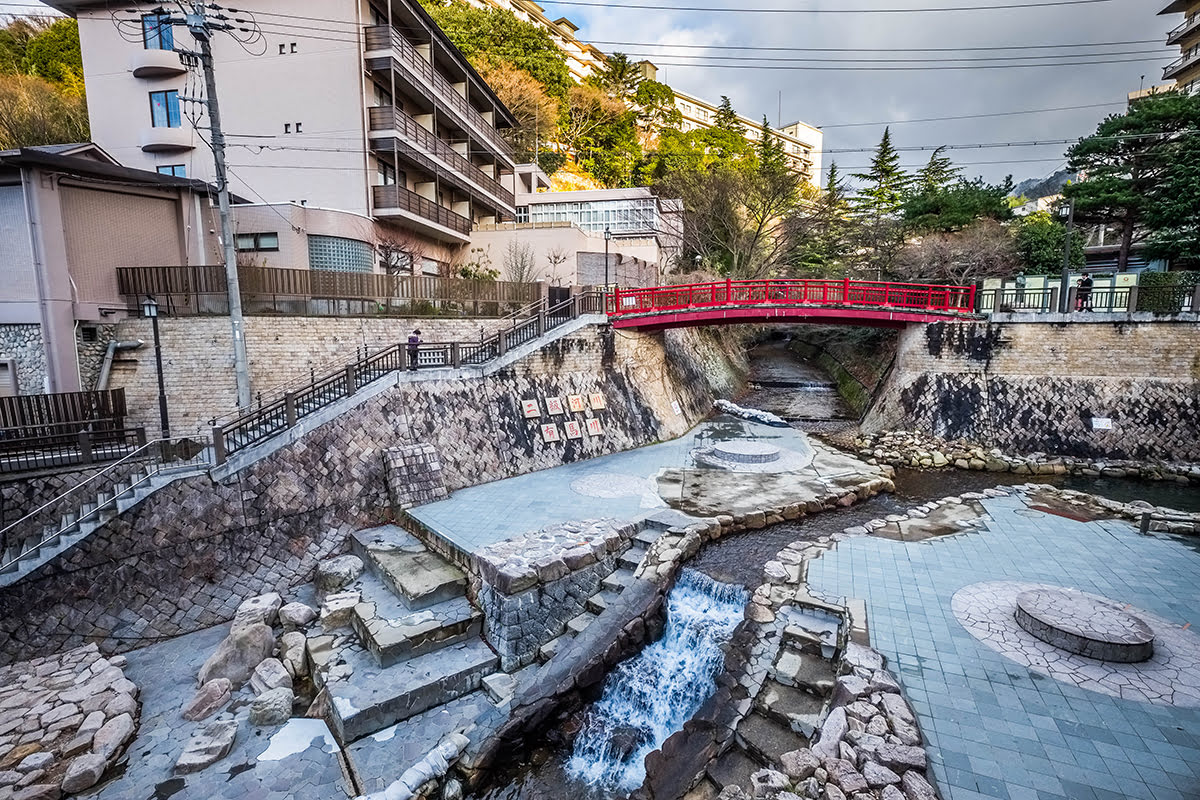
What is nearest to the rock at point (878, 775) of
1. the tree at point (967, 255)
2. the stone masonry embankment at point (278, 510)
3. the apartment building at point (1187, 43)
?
the stone masonry embankment at point (278, 510)

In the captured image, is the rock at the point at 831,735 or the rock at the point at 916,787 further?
the rock at the point at 831,735

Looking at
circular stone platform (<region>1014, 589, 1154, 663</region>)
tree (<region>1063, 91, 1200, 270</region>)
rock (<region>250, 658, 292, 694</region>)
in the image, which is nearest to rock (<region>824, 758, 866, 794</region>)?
circular stone platform (<region>1014, 589, 1154, 663</region>)

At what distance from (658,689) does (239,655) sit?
7.69 m

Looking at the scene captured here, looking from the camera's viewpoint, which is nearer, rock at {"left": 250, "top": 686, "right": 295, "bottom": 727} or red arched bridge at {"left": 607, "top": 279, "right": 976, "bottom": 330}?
rock at {"left": 250, "top": 686, "right": 295, "bottom": 727}

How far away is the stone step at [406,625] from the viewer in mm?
9004

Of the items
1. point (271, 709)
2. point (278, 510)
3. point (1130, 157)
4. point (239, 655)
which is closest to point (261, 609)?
point (239, 655)

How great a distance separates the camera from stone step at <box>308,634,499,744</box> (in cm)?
796

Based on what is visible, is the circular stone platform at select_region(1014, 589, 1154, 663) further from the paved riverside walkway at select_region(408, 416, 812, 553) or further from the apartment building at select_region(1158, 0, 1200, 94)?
the apartment building at select_region(1158, 0, 1200, 94)

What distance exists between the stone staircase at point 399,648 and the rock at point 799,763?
5399 millimetres

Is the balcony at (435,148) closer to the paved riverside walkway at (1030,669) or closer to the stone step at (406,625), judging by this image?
the stone step at (406,625)

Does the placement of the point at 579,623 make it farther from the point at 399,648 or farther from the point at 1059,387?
the point at 1059,387

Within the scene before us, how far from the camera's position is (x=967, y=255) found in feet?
89.6

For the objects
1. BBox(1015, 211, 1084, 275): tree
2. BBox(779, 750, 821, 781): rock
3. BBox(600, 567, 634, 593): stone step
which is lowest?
BBox(600, 567, 634, 593): stone step

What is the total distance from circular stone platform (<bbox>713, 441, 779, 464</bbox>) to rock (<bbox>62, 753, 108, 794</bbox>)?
1551 cm
